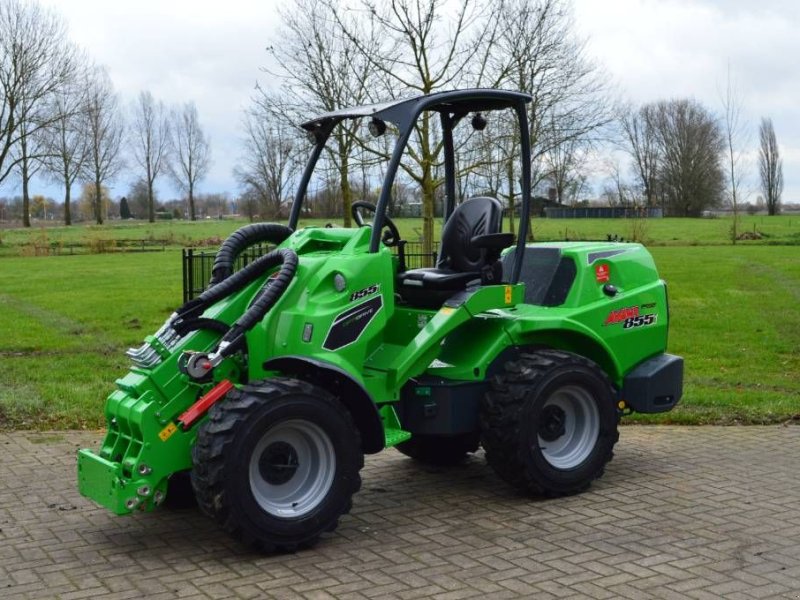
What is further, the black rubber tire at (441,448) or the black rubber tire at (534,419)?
the black rubber tire at (441,448)

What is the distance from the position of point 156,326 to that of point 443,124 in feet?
35.4

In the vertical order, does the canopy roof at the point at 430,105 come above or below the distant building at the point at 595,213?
below

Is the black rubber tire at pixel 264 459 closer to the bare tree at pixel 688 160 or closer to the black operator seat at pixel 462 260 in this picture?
the black operator seat at pixel 462 260

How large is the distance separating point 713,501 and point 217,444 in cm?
345

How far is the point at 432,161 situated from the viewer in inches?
629

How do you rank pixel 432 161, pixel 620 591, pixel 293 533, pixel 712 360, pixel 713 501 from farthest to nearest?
pixel 432 161 → pixel 712 360 → pixel 713 501 → pixel 293 533 → pixel 620 591

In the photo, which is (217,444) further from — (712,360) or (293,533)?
(712,360)

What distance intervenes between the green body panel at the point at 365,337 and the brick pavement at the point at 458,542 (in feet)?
1.50

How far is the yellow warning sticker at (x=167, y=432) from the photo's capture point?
18.1ft

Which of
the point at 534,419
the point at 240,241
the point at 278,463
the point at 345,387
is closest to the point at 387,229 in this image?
the point at 240,241

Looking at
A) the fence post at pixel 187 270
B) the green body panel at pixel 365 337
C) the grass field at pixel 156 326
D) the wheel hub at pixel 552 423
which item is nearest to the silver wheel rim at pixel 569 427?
the wheel hub at pixel 552 423

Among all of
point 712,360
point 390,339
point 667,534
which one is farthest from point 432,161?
point 667,534

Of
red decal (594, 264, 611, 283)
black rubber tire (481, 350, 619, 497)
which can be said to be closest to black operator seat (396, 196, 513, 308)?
black rubber tire (481, 350, 619, 497)

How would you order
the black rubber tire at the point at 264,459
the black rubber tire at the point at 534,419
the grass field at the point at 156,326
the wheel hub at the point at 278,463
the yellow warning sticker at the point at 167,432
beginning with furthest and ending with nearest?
the grass field at the point at 156,326, the black rubber tire at the point at 534,419, the wheel hub at the point at 278,463, the yellow warning sticker at the point at 167,432, the black rubber tire at the point at 264,459
